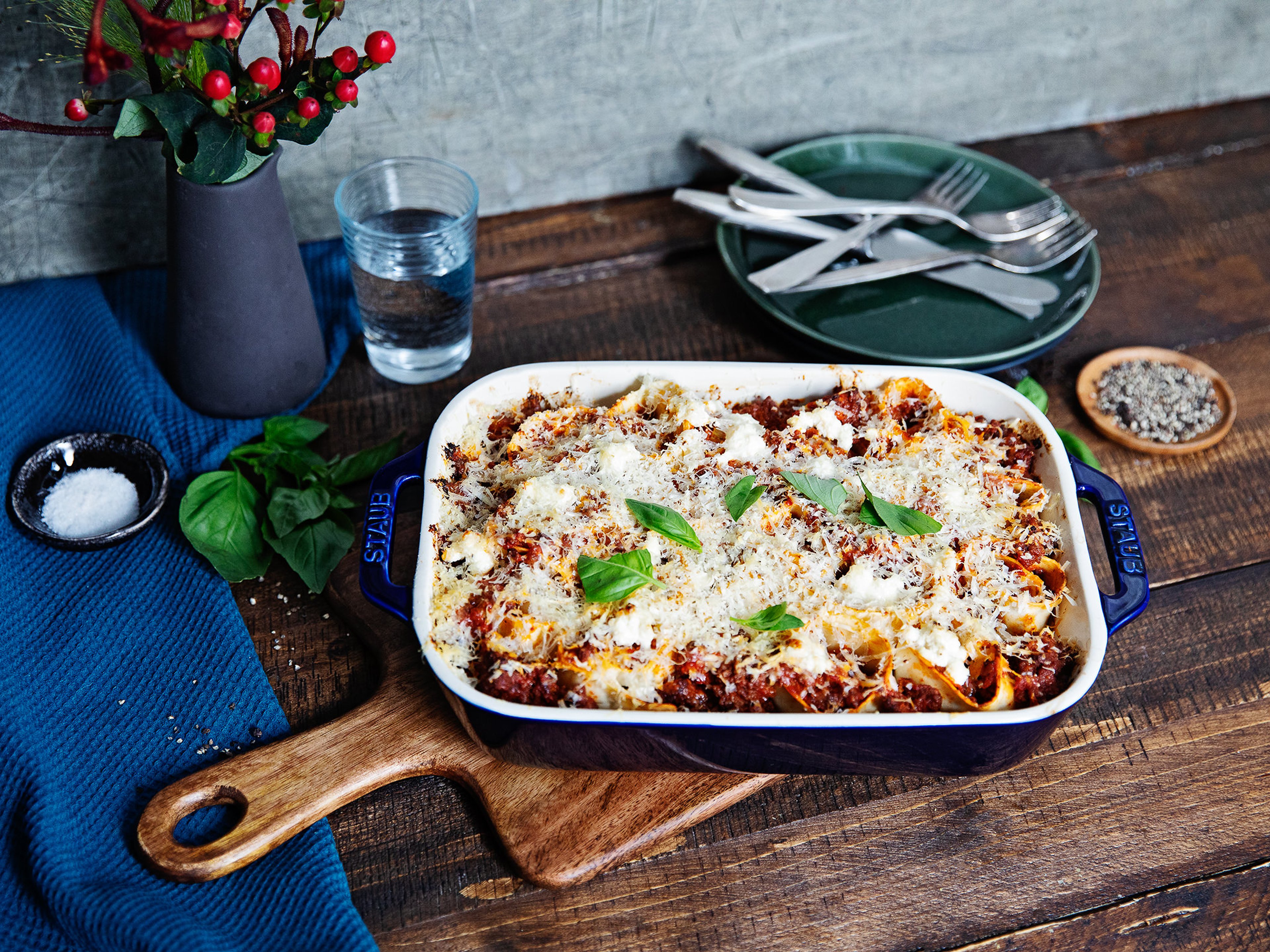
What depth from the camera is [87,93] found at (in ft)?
5.72

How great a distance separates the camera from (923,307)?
76.5 inches

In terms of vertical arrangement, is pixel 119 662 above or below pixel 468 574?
below

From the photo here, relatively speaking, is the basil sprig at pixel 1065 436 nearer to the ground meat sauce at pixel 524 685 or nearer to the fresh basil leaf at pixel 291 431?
the ground meat sauce at pixel 524 685

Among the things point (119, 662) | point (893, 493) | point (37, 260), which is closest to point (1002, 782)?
point (893, 493)

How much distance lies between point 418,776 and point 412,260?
82 centimetres

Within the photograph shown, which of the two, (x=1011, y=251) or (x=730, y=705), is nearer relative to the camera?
(x=730, y=705)

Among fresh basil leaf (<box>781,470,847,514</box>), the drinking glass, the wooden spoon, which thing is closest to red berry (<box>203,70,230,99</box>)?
Answer: the drinking glass

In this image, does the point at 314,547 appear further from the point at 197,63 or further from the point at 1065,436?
the point at 1065,436

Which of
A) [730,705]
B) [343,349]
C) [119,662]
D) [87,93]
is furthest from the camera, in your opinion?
[343,349]

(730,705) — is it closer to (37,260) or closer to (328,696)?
(328,696)

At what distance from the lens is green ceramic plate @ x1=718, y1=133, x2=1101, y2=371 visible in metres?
1.83

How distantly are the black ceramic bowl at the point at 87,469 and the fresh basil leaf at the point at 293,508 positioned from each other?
0.18 meters

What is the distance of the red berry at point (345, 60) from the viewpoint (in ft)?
4.14

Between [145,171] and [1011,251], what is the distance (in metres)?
1.65
